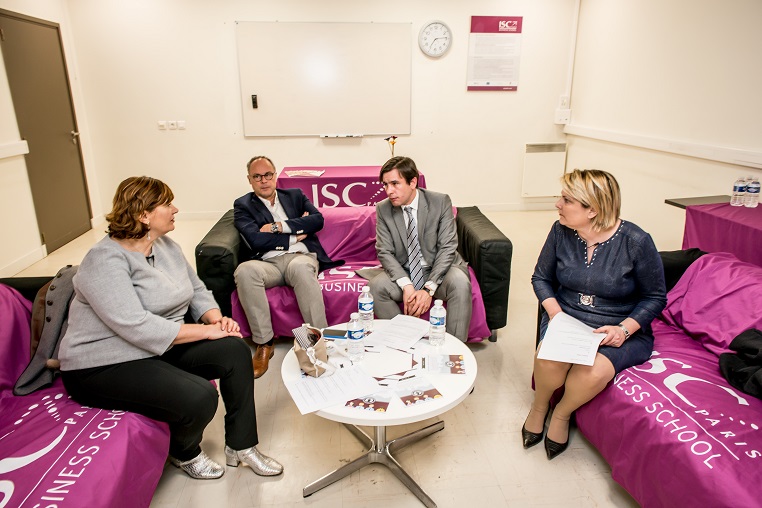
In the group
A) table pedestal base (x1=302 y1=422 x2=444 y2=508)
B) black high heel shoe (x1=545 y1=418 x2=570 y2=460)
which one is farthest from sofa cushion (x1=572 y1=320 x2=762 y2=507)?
table pedestal base (x1=302 y1=422 x2=444 y2=508)

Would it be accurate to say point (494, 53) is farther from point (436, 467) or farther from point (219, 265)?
point (436, 467)

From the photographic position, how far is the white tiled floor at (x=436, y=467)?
71.7 inches

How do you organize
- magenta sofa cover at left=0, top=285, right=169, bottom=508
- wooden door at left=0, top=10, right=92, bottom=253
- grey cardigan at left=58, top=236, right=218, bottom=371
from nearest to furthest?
1. magenta sofa cover at left=0, top=285, right=169, bottom=508
2. grey cardigan at left=58, top=236, right=218, bottom=371
3. wooden door at left=0, top=10, right=92, bottom=253

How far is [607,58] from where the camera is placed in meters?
4.93

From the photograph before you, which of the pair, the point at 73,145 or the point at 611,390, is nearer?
the point at 611,390

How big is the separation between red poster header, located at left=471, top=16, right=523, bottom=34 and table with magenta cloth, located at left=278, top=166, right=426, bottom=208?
2240 millimetres

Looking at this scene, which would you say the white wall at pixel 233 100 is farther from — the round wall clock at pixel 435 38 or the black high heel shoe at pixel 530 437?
the black high heel shoe at pixel 530 437

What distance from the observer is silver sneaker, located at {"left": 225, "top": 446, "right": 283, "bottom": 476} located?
6.30 feet

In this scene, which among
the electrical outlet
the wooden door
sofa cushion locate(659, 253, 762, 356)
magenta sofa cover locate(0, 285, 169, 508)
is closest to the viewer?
magenta sofa cover locate(0, 285, 169, 508)

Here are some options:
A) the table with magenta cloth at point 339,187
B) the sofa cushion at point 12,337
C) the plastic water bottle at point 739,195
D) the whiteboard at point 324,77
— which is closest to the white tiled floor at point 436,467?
the sofa cushion at point 12,337

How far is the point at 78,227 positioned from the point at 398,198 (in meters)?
4.06

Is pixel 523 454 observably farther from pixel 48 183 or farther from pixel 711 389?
pixel 48 183

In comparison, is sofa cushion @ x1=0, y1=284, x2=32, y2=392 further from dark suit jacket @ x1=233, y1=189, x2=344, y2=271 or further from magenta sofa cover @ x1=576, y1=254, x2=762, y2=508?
magenta sofa cover @ x1=576, y1=254, x2=762, y2=508

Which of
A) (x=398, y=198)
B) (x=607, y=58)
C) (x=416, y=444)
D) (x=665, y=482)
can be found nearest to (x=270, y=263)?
(x=398, y=198)
